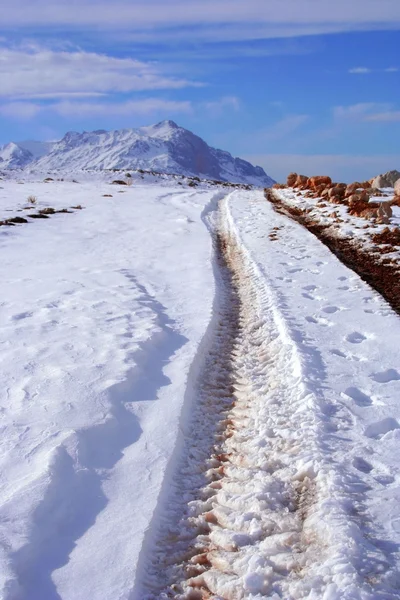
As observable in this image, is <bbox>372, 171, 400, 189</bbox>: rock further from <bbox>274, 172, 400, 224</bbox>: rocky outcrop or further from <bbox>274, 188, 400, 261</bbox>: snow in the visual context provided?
<bbox>274, 188, 400, 261</bbox>: snow

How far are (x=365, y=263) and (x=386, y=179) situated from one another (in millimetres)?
17324

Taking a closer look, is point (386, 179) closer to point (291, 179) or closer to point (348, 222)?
point (291, 179)

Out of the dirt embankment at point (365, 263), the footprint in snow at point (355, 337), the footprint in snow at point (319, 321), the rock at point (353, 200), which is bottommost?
the footprint in snow at point (355, 337)

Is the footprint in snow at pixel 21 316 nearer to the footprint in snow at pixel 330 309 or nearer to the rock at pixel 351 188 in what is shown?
the footprint in snow at pixel 330 309

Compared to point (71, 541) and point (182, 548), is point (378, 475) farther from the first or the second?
point (71, 541)

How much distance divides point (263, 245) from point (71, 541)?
11213 millimetres

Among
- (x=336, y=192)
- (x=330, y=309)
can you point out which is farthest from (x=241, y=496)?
(x=336, y=192)

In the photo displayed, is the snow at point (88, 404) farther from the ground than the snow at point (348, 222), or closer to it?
closer to it

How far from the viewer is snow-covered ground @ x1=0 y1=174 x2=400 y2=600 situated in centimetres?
345

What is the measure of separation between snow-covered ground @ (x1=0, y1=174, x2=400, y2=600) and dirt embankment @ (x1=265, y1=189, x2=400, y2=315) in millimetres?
441

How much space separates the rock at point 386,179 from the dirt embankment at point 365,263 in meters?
10.9

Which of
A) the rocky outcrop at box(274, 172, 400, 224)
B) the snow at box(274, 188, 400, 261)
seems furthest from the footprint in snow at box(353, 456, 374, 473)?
the rocky outcrop at box(274, 172, 400, 224)

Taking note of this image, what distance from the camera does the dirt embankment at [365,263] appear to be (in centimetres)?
972

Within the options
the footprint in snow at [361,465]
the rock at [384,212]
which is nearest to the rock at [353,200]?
the rock at [384,212]
